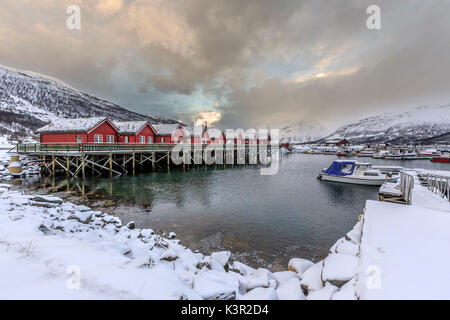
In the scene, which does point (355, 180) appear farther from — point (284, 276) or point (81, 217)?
point (81, 217)

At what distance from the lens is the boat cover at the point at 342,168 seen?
2372 centimetres

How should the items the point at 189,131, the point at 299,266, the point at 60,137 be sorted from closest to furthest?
the point at 299,266 < the point at 60,137 < the point at 189,131

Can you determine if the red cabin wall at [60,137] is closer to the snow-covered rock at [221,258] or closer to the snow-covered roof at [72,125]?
the snow-covered roof at [72,125]

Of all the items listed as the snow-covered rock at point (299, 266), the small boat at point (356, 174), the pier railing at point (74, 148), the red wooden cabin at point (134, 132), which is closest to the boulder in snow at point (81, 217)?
the snow-covered rock at point (299, 266)

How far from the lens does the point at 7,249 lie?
180 inches

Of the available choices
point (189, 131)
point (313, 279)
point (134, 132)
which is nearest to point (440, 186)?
point (313, 279)

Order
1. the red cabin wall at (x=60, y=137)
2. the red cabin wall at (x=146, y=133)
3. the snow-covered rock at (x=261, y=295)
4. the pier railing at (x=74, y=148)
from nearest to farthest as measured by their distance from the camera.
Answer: the snow-covered rock at (x=261, y=295) → the pier railing at (x=74, y=148) → the red cabin wall at (x=60, y=137) → the red cabin wall at (x=146, y=133)

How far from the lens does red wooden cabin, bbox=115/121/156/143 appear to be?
32812 millimetres

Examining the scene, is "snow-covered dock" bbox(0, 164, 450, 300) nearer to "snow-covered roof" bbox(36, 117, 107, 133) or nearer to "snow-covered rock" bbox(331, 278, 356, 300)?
"snow-covered rock" bbox(331, 278, 356, 300)

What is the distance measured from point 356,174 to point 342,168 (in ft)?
5.19

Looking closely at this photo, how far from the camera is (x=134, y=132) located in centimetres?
3266

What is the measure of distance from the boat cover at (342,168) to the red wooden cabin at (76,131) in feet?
98.7

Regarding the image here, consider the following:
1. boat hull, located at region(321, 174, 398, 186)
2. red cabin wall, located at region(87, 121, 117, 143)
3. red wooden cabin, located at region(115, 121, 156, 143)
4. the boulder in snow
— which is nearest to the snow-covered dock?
the boulder in snow
